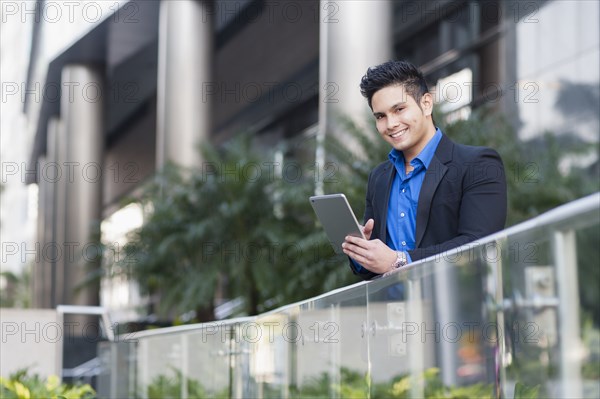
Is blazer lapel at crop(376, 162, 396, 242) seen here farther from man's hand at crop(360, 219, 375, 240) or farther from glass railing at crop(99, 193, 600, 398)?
glass railing at crop(99, 193, 600, 398)

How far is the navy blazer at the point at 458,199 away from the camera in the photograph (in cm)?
381

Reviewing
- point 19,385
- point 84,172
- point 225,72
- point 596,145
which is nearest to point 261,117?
point 225,72

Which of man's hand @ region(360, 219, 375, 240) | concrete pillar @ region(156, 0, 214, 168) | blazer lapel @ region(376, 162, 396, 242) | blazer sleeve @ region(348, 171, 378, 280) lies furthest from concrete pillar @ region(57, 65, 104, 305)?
man's hand @ region(360, 219, 375, 240)

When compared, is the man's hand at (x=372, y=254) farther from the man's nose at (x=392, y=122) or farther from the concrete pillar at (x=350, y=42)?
the concrete pillar at (x=350, y=42)

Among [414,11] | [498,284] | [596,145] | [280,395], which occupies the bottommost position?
[280,395]

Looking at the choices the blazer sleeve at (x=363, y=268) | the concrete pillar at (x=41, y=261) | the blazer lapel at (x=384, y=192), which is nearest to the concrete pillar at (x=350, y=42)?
the blazer sleeve at (x=363, y=268)

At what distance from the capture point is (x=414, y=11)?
24.5 meters

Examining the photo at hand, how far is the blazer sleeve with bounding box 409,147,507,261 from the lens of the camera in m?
3.78

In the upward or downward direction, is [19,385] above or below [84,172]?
below

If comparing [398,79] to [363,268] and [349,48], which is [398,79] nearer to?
[363,268]

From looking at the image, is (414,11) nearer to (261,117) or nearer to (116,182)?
(261,117)

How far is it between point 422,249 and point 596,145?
1248 centimetres

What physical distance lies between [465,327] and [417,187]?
126 cm

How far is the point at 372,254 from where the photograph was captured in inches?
148
